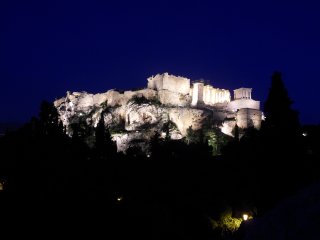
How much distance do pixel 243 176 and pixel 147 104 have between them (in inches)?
1624

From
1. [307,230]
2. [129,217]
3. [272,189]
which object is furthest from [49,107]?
[272,189]

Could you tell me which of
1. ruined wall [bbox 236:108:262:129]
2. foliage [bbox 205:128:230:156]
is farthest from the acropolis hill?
foliage [bbox 205:128:230:156]

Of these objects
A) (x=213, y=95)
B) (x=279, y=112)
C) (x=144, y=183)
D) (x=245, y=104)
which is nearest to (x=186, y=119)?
(x=213, y=95)

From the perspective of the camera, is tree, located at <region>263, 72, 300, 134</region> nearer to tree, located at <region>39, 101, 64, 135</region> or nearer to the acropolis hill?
tree, located at <region>39, 101, 64, 135</region>

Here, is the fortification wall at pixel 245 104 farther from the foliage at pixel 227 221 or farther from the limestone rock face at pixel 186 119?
the foliage at pixel 227 221

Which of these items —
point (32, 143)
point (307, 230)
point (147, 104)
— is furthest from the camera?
point (147, 104)

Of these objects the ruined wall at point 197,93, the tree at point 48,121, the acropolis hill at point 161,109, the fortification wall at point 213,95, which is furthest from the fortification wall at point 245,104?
the tree at point 48,121

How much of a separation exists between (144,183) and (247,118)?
134ft

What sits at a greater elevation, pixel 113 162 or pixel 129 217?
pixel 113 162

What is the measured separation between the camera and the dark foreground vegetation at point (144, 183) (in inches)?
457

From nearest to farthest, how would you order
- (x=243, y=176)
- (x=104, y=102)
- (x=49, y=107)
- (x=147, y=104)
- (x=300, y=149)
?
1. (x=49, y=107)
2. (x=300, y=149)
3. (x=243, y=176)
4. (x=147, y=104)
5. (x=104, y=102)

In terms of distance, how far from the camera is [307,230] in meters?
7.08

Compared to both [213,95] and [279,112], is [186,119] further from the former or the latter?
[279,112]

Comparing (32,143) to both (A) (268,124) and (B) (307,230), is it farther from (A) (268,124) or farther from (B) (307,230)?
(A) (268,124)
